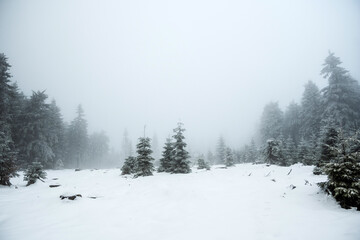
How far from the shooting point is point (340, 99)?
27.4 meters

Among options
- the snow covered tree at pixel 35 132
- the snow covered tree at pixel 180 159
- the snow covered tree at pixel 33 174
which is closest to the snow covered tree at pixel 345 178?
the snow covered tree at pixel 180 159

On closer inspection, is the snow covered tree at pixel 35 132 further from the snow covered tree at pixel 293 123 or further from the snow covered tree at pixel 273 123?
the snow covered tree at pixel 293 123

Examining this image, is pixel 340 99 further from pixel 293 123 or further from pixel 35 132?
pixel 35 132

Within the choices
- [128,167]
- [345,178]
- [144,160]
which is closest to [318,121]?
[345,178]

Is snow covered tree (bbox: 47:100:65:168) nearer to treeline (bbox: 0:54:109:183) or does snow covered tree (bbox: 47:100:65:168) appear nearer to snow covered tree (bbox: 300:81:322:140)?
treeline (bbox: 0:54:109:183)

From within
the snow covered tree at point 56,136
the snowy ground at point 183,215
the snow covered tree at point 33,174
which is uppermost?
the snow covered tree at point 56,136

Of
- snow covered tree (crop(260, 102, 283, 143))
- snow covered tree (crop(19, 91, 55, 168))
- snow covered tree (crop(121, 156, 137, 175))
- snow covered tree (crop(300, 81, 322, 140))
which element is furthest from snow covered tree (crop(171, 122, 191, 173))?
snow covered tree (crop(260, 102, 283, 143))

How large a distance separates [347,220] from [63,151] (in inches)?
1858

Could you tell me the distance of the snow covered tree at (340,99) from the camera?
26.3 m

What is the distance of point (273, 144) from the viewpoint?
23.0 meters

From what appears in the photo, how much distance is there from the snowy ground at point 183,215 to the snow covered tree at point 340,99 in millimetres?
24954

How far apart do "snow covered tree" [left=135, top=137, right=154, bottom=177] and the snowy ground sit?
550cm

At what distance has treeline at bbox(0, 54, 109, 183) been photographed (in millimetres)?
21938

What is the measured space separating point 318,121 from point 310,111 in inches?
111
